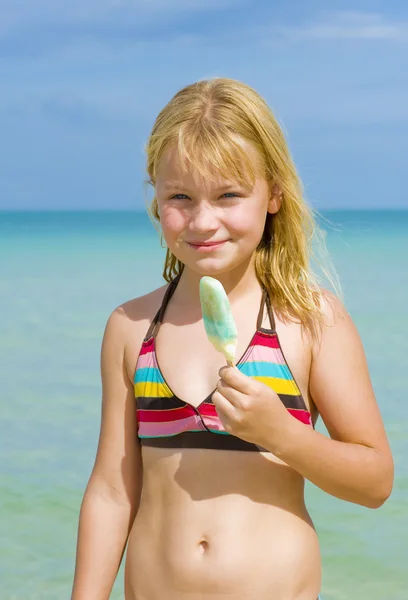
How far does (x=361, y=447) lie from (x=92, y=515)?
0.75 m

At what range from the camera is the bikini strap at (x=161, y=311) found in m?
2.70

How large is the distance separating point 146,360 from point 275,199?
546mm

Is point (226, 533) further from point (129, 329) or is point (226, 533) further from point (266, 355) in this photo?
point (129, 329)

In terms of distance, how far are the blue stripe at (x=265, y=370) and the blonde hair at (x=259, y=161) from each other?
0.43 feet

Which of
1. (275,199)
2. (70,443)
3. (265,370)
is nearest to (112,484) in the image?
(265,370)

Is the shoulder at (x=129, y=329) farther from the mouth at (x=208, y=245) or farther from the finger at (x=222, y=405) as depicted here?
the finger at (x=222, y=405)

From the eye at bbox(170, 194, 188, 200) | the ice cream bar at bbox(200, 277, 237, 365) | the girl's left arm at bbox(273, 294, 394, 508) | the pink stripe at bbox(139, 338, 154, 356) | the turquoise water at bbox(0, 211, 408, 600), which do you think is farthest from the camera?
the turquoise water at bbox(0, 211, 408, 600)

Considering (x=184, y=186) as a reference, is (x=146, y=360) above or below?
below

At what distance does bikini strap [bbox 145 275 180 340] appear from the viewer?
2.70 meters

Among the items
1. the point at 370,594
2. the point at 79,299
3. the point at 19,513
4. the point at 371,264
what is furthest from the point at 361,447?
the point at 371,264

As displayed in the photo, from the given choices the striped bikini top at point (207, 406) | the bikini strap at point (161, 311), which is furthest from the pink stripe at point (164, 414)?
the bikini strap at point (161, 311)

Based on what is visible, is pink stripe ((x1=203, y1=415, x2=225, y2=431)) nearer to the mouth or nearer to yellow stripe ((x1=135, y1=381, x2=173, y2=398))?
yellow stripe ((x1=135, y1=381, x2=173, y2=398))

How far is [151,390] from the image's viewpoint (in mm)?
2598

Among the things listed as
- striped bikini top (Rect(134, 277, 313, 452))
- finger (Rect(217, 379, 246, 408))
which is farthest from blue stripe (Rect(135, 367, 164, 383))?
finger (Rect(217, 379, 246, 408))
